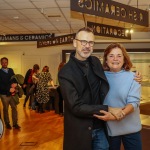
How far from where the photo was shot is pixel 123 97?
7.15ft

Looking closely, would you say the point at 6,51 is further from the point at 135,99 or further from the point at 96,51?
the point at 135,99

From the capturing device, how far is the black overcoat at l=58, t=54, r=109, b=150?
193 cm

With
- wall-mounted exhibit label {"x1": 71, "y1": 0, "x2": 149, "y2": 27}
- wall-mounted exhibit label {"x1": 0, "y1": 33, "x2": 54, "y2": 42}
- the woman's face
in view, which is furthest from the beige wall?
the woman's face

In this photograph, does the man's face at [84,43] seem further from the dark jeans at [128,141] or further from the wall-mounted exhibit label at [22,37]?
the wall-mounted exhibit label at [22,37]

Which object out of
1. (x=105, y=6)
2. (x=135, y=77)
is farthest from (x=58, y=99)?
(x=135, y=77)

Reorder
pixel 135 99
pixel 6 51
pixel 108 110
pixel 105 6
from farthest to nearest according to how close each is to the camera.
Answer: pixel 6 51 → pixel 105 6 → pixel 135 99 → pixel 108 110

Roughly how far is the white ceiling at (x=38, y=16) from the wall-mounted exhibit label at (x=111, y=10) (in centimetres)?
273

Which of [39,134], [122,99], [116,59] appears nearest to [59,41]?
[39,134]

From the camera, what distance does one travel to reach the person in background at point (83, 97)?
1942mm

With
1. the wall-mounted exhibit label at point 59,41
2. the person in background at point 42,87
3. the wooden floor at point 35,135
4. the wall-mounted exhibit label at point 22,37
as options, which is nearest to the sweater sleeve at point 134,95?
the wooden floor at point 35,135

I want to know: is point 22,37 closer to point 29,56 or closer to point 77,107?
point 29,56

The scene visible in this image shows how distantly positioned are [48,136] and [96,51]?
6577 millimetres

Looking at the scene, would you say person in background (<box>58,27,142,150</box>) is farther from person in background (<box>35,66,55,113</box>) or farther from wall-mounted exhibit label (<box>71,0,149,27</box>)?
person in background (<box>35,66,55,113</box>)

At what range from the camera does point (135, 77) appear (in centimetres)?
224
